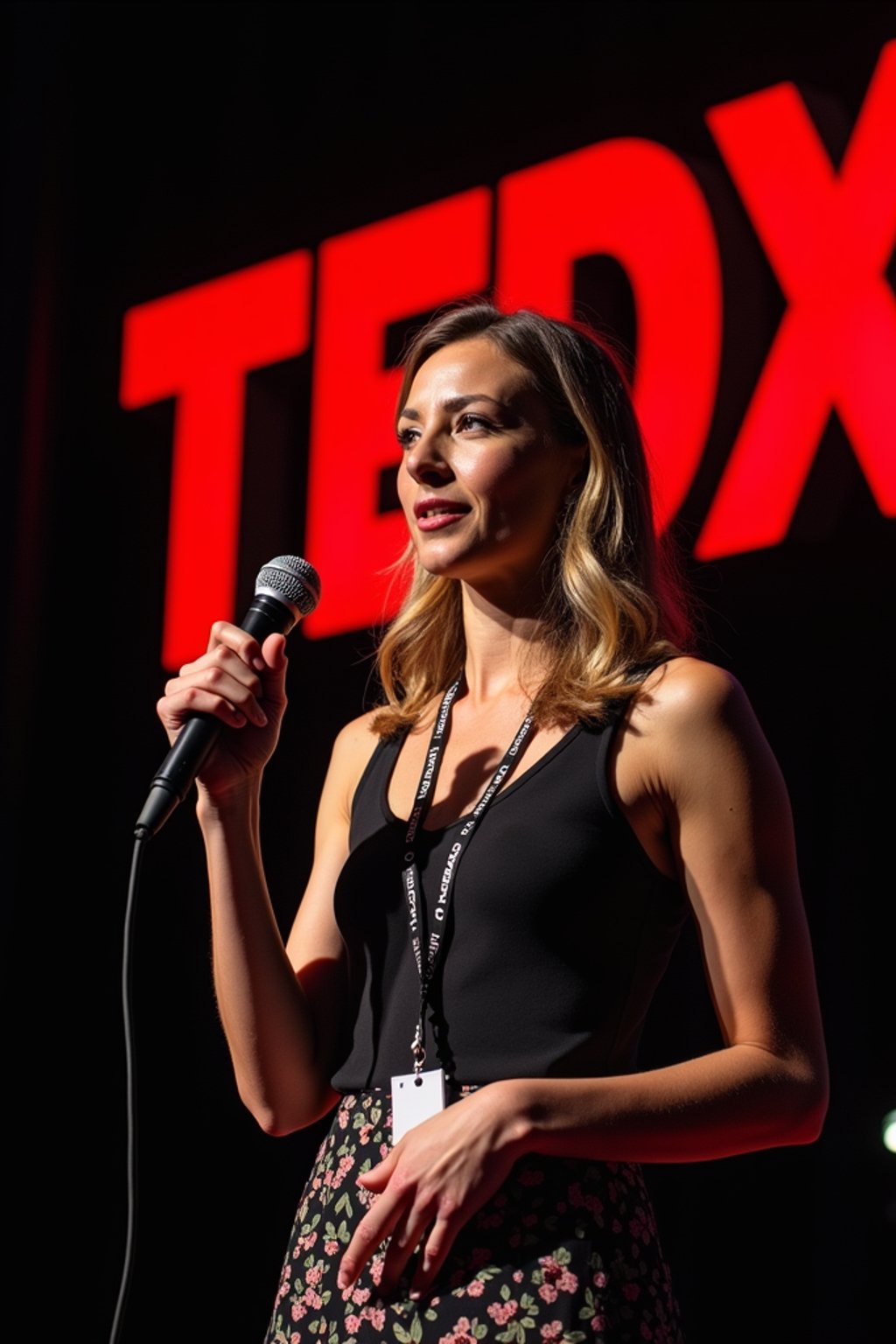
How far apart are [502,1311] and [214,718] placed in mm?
523

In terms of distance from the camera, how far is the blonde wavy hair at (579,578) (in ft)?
4.68

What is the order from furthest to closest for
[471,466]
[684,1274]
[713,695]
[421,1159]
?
[684,1274] → [471,466] → [713,695] → [421,1159]

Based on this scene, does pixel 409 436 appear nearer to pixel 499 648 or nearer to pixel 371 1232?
pixel 499 648

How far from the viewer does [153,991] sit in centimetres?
302

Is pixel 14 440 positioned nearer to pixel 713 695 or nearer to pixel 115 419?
pixel 115 419

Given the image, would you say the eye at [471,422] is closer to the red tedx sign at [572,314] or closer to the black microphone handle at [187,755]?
the black microphone handle at [187,755]

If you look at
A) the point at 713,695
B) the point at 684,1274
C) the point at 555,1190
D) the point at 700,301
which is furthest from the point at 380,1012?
the point at 700,301

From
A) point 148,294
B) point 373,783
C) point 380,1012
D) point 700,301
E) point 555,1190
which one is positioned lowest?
point 555,1190

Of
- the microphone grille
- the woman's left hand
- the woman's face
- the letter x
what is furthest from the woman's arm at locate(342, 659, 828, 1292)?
the letter x

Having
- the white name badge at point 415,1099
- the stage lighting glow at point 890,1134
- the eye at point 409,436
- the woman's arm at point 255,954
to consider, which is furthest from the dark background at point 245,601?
the white name badge at point 415,1099

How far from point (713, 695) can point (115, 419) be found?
2.31 meters

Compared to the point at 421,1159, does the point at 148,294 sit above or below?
above

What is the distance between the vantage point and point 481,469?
1.49 metres

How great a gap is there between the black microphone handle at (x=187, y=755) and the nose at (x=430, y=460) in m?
0.20
